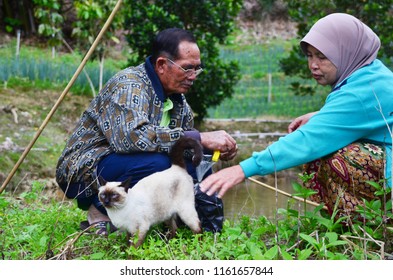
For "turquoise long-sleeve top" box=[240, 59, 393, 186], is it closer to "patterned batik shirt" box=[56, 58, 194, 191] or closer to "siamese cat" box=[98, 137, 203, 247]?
"siamese cat" box=[98, 137, 203, 247]

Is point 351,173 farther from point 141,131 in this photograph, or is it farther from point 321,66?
point 141,131

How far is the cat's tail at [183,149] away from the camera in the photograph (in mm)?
3547

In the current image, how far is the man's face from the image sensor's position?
3785 mm

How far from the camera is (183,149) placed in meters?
3.59

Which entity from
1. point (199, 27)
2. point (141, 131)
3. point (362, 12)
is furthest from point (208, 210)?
point (362, 12)

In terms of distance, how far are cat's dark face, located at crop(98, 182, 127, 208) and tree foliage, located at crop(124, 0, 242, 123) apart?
548 centimetres

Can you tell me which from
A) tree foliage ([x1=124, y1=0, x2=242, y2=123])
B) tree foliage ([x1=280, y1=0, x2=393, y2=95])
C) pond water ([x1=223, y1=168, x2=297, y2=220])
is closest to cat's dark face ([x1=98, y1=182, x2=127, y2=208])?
pond water ([x1=223, y1=168, x2=297, y2=220])

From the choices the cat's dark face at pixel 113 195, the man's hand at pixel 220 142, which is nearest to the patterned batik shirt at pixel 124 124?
the man's hand at pixel 220 142

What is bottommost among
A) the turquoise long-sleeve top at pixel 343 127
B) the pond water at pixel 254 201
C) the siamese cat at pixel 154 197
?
the pond water at pixel 254 201

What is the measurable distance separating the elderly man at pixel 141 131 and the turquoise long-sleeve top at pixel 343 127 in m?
0.29

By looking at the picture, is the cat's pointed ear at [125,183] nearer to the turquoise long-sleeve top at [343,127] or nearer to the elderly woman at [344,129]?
the elderly woman at [344,129]

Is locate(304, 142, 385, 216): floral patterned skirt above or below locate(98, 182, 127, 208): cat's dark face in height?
above

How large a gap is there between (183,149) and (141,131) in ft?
0.76
